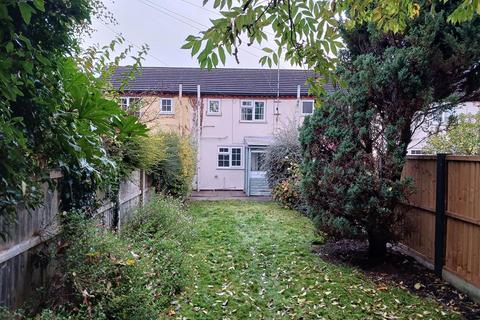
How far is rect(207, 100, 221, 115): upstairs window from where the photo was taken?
1931cm

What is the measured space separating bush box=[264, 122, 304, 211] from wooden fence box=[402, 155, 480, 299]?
6620mm

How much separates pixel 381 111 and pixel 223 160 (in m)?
14.2

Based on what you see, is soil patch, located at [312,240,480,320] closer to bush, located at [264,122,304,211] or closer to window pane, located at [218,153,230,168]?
bush, located at [264,122,304,211]

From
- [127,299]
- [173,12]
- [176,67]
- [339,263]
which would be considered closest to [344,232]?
[339,263]

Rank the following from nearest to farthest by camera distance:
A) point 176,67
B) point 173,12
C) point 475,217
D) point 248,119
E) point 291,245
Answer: point 475,217, point 291,245, point 173,12, point 248,119, point 176,67

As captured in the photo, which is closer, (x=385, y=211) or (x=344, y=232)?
(x=385, y=211)

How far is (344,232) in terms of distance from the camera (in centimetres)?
572

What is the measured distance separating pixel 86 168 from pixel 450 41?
4799 millimetres

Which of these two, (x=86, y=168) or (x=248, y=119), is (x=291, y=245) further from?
(x=248, y=119)

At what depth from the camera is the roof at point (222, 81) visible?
19.3m

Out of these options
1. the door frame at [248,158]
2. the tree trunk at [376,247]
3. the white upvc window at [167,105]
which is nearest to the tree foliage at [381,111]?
the tree trunk at [376,247]

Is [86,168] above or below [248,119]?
below

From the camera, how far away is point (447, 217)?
5.08 meters

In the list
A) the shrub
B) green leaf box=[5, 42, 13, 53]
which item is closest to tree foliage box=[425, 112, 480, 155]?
the shrub
